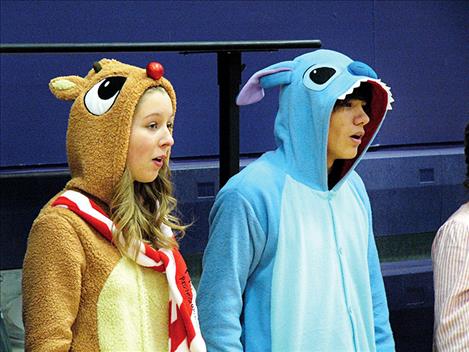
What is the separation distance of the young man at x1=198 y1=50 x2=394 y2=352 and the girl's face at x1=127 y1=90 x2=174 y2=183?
13.5 inches

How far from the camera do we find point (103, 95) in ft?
10.6

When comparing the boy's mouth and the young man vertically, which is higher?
the boy's mouth

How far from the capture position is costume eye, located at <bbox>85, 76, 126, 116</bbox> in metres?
3.20

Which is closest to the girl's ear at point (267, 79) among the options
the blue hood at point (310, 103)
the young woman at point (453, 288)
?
the blue hood at point (310, 103)

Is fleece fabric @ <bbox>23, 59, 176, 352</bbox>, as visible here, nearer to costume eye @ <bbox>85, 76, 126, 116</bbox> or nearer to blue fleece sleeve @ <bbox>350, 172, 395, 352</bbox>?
costume eye @ <bbox>85, 76, 126, 116</bbox>

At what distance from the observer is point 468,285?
159 inches

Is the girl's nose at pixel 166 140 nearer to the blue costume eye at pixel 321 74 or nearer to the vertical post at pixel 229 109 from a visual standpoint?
the blue costume eye at pixel 321 74

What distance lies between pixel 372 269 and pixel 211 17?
2.48 meters

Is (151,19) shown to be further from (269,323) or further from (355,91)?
(269,323)

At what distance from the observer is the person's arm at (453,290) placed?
405 cm

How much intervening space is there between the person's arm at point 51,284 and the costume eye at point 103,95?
1.12 feet

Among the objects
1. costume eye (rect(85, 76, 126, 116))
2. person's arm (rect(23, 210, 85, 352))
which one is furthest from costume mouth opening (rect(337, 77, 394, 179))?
person's arm (rect(23, 210, 85, 352))

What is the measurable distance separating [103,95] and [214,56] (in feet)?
9.36

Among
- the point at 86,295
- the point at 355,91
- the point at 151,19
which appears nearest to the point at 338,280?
the point at 355,91
